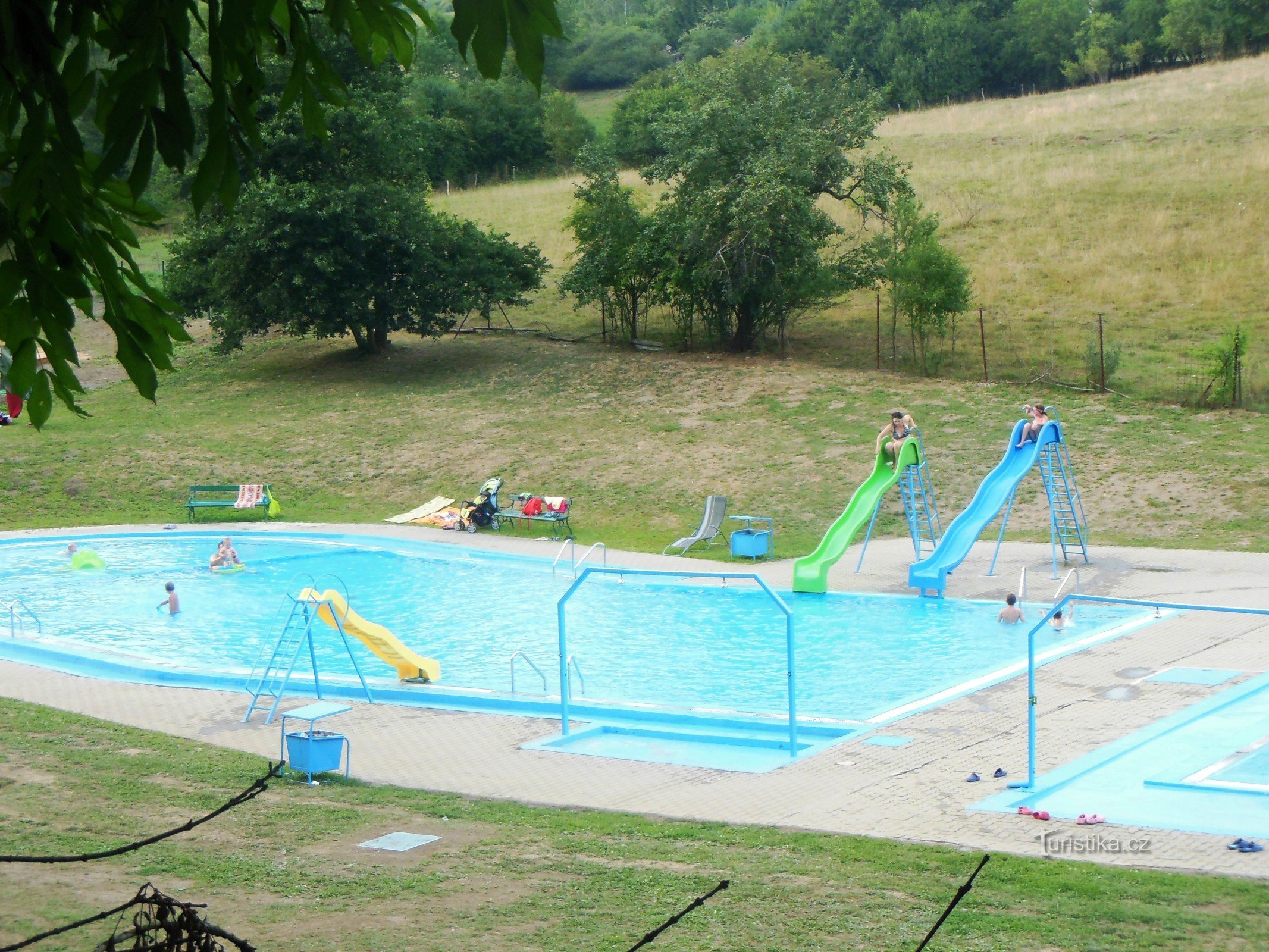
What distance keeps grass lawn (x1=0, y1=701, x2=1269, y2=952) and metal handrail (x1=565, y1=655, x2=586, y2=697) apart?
12.9 feet

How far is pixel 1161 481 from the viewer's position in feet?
74.6

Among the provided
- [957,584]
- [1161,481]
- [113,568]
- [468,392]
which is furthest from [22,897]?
[468,392]

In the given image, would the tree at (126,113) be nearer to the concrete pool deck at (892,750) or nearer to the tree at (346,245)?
the concrete pool deck at (892,750)

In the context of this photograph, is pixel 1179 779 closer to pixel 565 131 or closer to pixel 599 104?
pixel 565 131

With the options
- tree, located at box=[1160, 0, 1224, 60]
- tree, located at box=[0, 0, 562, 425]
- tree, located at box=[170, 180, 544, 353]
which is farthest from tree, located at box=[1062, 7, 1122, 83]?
tree, located at box=[0, 0, 562, 425]

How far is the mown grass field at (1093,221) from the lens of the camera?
31.9 m

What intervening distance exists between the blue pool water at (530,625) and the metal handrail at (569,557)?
0.88 ft

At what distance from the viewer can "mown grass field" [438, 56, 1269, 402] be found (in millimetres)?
31922

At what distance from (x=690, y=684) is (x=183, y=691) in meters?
5.96

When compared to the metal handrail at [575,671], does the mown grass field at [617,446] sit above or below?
above

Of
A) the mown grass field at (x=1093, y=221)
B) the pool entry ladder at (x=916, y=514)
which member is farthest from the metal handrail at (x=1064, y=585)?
the mown grass field at (x=1093, y=221)

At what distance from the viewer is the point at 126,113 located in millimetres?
2955

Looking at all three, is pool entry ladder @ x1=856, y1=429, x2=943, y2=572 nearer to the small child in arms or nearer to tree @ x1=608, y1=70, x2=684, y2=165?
the small child in arms

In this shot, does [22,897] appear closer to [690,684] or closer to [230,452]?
[690,684]
